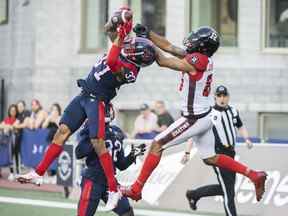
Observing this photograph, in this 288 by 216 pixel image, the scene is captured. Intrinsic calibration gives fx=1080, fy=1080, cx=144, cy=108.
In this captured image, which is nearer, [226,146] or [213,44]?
[213,44]

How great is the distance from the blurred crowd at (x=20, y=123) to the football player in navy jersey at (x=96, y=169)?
933cm

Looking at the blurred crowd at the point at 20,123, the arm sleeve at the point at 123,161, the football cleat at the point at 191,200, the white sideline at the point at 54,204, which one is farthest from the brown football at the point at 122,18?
the blurred crowd at the point at 20,123

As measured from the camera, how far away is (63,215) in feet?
44.1

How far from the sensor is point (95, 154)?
31.8 feet

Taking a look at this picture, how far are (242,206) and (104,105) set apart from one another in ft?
15.4

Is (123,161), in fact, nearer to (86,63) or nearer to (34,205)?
(34,205)

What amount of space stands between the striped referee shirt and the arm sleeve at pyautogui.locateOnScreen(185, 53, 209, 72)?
1.87 m

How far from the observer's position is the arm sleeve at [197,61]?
10547 millimetres

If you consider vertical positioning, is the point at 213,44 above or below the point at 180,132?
above

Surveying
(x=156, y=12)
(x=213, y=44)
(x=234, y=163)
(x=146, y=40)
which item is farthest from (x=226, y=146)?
(x=156, y=12)

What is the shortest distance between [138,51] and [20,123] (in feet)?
35.7

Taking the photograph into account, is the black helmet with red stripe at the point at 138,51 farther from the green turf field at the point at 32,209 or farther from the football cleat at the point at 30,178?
the green turf field at the point at 32,209

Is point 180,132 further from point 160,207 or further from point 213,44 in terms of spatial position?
point 160,207

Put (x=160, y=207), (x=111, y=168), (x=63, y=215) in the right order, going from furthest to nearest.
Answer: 1. (x=160, y=207)
2. (x=63, y=215)
3. (x=111, y=168)
